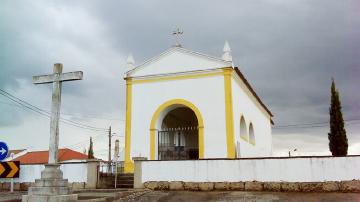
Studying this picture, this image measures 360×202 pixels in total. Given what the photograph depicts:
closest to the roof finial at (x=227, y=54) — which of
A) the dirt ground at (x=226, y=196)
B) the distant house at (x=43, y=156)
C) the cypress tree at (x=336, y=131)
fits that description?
the dirt ground at (x=226, y=196)

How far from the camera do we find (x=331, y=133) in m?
24.9

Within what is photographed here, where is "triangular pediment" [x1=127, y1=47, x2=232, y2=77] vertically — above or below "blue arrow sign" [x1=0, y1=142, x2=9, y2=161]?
above

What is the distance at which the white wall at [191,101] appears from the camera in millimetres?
18375

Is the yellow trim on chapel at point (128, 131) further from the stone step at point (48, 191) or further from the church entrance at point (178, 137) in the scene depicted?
the stone step at point (48, 191)

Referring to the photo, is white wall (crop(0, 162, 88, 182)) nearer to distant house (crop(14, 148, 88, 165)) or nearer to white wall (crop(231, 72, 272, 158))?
white wall (crop(231, 72, 272, 158))

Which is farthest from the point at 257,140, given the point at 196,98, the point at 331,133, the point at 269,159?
the point at 269,159

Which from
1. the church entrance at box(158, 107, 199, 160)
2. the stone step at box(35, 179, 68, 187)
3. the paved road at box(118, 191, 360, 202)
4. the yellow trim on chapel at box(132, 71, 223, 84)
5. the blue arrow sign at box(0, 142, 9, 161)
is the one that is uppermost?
the yellow trim on chapel at box(132, 71, 223, 84)

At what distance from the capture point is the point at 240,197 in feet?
40.4

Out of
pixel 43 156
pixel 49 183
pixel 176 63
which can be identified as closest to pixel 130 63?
pixel 176 63

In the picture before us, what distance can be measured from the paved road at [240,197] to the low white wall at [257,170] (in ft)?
2.51

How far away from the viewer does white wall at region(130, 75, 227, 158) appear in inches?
723

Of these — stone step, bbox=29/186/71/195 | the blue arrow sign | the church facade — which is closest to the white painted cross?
stone step, bbox=29/186/71/195

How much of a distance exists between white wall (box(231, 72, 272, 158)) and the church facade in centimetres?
6

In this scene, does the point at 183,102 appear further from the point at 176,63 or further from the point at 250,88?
the point at 250,88
